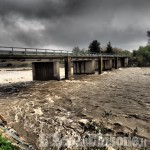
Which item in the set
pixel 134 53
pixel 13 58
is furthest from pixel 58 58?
pixel 134 53

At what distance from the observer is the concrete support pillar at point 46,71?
44406 millimetres

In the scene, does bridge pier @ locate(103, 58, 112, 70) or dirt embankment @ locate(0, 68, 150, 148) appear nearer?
dirt embankment @ locate(0, 68, 150, 148)

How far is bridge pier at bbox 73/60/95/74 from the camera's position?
63781 millimetres

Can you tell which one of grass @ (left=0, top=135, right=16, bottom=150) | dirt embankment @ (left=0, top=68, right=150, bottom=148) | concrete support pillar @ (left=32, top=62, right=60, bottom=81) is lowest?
dirt embankment @ (left=0, top=68, right=150, bottom=148)

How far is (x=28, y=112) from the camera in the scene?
18906mm

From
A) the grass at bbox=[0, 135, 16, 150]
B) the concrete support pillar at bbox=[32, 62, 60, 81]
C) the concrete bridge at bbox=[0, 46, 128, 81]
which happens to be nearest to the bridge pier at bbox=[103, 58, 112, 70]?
the concrete bridge at bbox=[0, 46, 128, 81]

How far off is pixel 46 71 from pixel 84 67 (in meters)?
21.7

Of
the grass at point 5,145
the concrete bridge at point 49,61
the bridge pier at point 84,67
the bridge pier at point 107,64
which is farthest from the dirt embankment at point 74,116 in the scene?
the bridge pier at point 107,64

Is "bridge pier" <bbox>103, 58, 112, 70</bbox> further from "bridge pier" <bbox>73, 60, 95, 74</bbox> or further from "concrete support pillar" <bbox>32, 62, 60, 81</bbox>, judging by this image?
"concrete support pillar" <bbox>32, 62, 60, 81</bbox>

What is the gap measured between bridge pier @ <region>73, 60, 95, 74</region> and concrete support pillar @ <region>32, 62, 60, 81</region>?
20.8 metres

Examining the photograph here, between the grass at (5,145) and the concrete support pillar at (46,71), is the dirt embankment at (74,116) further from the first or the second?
the concrete support pillar at (46,71)

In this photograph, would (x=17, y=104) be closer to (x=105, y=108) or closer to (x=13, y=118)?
(x=13, y=118)

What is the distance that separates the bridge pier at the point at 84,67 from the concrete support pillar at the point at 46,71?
68.1ft

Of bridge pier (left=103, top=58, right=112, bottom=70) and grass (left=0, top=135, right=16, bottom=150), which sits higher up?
bridge pier (left=103, top=58, right=112, bottom=70)
